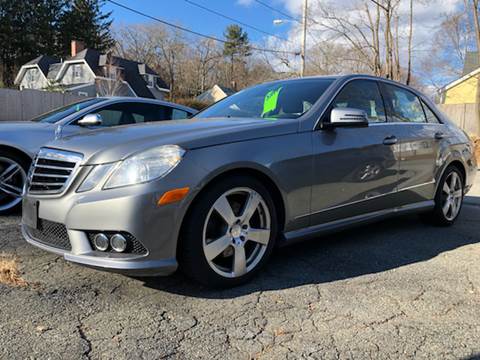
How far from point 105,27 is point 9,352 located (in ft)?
170

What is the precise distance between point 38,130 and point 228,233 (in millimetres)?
3249

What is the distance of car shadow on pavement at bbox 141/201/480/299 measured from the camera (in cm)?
325

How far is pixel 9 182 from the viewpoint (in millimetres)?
5141

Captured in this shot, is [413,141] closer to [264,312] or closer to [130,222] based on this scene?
[264,312]

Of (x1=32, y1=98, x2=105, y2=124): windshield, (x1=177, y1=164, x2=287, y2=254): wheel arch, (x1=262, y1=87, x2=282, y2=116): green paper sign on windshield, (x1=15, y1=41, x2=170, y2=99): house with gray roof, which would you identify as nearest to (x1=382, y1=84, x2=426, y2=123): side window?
(x1=262, y1=87, x2=282, y2=116): green paper sign on windshield

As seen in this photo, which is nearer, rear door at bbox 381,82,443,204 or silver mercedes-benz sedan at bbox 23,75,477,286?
silver mercedes-benz sedan at bbox 23,75,477,286

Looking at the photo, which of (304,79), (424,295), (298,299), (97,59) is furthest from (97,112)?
(97,59)

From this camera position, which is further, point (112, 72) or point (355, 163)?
point (112, 72)

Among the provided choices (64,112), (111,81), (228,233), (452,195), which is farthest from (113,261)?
(111,81)

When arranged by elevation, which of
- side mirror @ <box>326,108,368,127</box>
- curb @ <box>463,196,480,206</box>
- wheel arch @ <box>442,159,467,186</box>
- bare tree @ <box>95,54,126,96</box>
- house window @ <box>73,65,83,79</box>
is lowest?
curb @ <box>463,196,480,206</box>

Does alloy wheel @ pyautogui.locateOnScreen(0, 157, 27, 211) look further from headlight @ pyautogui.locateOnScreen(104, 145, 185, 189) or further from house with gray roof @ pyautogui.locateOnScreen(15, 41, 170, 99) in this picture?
house with gray roof @ pyautogui.locateOnScreen(15, 41, 170, 99)

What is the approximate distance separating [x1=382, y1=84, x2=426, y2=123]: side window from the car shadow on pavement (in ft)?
3.92

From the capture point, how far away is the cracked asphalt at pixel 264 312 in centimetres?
241

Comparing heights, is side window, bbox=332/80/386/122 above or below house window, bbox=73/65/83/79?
below
